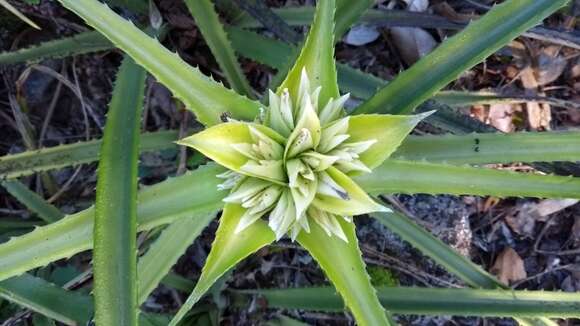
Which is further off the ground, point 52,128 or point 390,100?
point 52,128

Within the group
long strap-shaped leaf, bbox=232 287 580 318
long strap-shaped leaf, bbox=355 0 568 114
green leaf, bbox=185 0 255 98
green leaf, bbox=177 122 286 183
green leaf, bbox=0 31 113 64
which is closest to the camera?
green leaf, bbox=177 122 286 183

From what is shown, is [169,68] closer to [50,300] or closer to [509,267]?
[50,300]

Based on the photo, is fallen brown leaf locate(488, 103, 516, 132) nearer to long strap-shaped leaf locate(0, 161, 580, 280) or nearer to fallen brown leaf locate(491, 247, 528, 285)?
fallen brown leaf locate(491, 247, 528, 285)

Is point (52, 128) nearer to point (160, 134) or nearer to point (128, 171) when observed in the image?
point (160, 134)

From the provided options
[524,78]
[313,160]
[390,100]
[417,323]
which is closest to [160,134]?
[390,100]

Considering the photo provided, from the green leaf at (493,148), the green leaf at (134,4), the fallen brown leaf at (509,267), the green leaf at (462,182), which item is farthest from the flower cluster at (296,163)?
the fallen brown leaf at (509,267)

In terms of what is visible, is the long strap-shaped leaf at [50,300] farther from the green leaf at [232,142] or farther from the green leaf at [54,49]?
the green leaf at [232,142]

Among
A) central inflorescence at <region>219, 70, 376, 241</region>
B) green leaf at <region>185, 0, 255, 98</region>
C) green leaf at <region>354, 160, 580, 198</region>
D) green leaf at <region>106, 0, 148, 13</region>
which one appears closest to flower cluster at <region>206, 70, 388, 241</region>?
central inflorescence at <region>219, 70, 376, 241</region>
